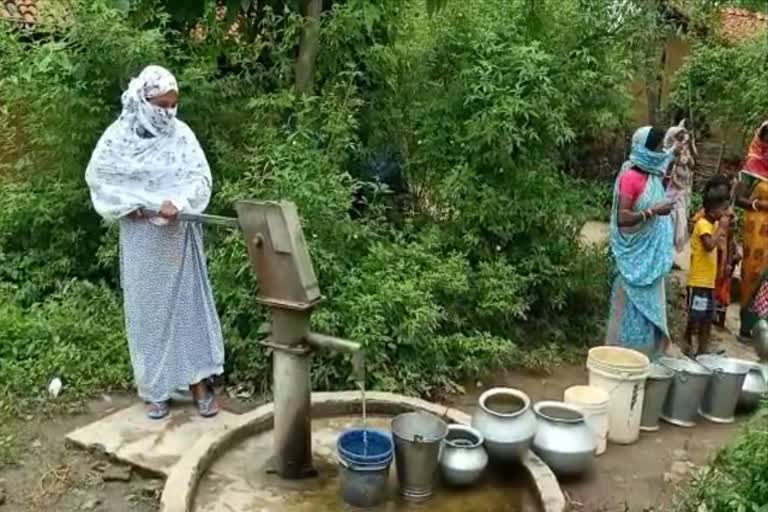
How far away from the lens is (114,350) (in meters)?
4.97

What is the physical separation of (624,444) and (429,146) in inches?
92.6

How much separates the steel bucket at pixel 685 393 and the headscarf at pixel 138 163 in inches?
107

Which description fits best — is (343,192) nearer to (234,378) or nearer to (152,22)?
(234,378)

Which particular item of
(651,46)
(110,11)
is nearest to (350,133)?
(110,11)

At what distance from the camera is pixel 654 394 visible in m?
4.87

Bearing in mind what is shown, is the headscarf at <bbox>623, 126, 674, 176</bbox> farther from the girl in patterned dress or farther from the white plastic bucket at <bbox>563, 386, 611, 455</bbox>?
the girl in patterned dress

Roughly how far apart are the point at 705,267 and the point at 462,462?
2942 millimetres

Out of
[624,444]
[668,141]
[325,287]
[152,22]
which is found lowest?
[624,444]

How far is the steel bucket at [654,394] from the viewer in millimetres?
4840

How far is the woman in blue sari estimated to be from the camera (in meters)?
5.19

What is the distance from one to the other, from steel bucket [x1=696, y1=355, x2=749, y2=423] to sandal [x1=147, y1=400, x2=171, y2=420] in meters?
2.91

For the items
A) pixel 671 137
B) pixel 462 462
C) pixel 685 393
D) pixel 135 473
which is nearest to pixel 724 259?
pixel 671 137

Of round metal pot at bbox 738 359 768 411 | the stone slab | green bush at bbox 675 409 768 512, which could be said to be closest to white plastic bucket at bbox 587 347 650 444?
round metal pot at bbox 738 359 768 411

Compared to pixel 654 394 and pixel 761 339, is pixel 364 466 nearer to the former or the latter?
pixel 654 394
